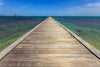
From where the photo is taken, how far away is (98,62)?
1699 millimetres

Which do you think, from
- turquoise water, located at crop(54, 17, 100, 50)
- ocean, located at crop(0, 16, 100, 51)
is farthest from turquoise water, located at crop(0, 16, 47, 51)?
turquoise water, located at crop(54, 17, 100, 50)

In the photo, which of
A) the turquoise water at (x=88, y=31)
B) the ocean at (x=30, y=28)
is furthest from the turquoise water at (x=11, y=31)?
the turquoise water at (x=88, y=31)

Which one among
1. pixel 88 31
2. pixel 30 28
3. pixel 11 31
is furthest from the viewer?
pixel 30 28

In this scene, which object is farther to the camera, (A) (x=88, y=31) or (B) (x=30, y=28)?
(B) (x=30, y=28)

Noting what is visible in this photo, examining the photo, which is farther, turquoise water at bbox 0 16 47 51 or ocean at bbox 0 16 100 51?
ocean at bbox 0 16 100 51

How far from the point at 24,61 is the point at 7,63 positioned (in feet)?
1.11

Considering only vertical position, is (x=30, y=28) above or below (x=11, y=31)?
above

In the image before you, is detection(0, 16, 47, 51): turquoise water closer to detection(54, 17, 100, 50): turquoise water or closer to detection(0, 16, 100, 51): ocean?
detection(0, 16, 100, 51): ocean

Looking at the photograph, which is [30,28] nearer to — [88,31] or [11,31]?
[11,31]

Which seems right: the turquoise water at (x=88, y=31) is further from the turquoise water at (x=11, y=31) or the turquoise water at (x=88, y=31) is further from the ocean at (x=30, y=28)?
the turquoise water at (x=11, y=31)

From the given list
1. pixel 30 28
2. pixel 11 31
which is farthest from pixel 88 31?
pixel 11 31

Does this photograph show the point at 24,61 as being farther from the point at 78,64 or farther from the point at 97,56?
the point at 97,56

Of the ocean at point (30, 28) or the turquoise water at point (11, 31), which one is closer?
the turquoise water at point (11, 31)

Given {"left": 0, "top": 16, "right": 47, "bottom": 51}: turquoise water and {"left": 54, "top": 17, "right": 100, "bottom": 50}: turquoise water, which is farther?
{"left": 54, "top": 17, "right": 100, "bottom": 50}: turquoise water
